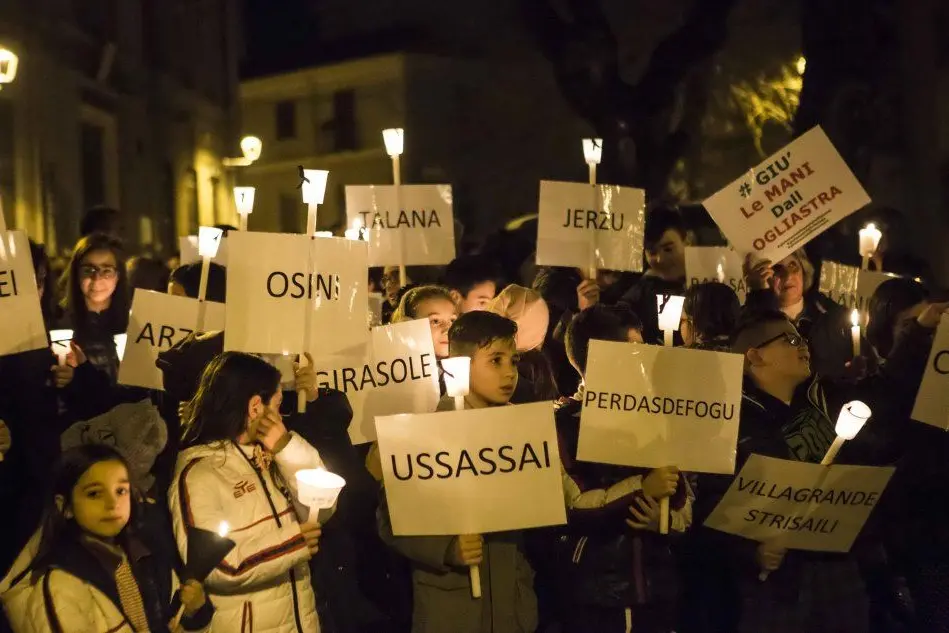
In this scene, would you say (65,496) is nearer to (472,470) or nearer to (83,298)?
(472,470)

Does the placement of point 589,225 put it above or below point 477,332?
above

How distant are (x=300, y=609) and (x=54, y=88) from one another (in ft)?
55.4

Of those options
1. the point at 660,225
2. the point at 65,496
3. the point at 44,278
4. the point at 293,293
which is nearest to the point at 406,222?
the point at 660,225

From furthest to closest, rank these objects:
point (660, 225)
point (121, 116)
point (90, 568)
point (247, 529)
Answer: point (121, 116), point (660, 225), point (247, 529), point (90, 568)

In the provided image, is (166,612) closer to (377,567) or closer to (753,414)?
(377,567)

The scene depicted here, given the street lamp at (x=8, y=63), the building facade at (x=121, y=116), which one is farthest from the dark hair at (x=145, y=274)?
Answer: the building facade at (x=121, y=116)

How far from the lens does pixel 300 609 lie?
14.0ft

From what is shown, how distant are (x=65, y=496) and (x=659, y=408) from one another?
Result: 6.63 feet

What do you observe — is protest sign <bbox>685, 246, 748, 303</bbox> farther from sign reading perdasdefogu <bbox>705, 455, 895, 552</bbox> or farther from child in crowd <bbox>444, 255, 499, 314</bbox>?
sign reading perdasdefogu <bbox>705, 455, 895, 552</bbox>

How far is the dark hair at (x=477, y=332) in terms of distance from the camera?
15.1ft

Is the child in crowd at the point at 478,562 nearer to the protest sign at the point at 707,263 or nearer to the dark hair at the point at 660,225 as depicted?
the protest sign at the point at 707,263

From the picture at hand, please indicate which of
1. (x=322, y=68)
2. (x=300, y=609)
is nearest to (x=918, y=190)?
(x=300, y=609)

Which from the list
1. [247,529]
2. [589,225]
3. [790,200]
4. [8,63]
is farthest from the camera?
[8,63]

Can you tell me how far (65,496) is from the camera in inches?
157
